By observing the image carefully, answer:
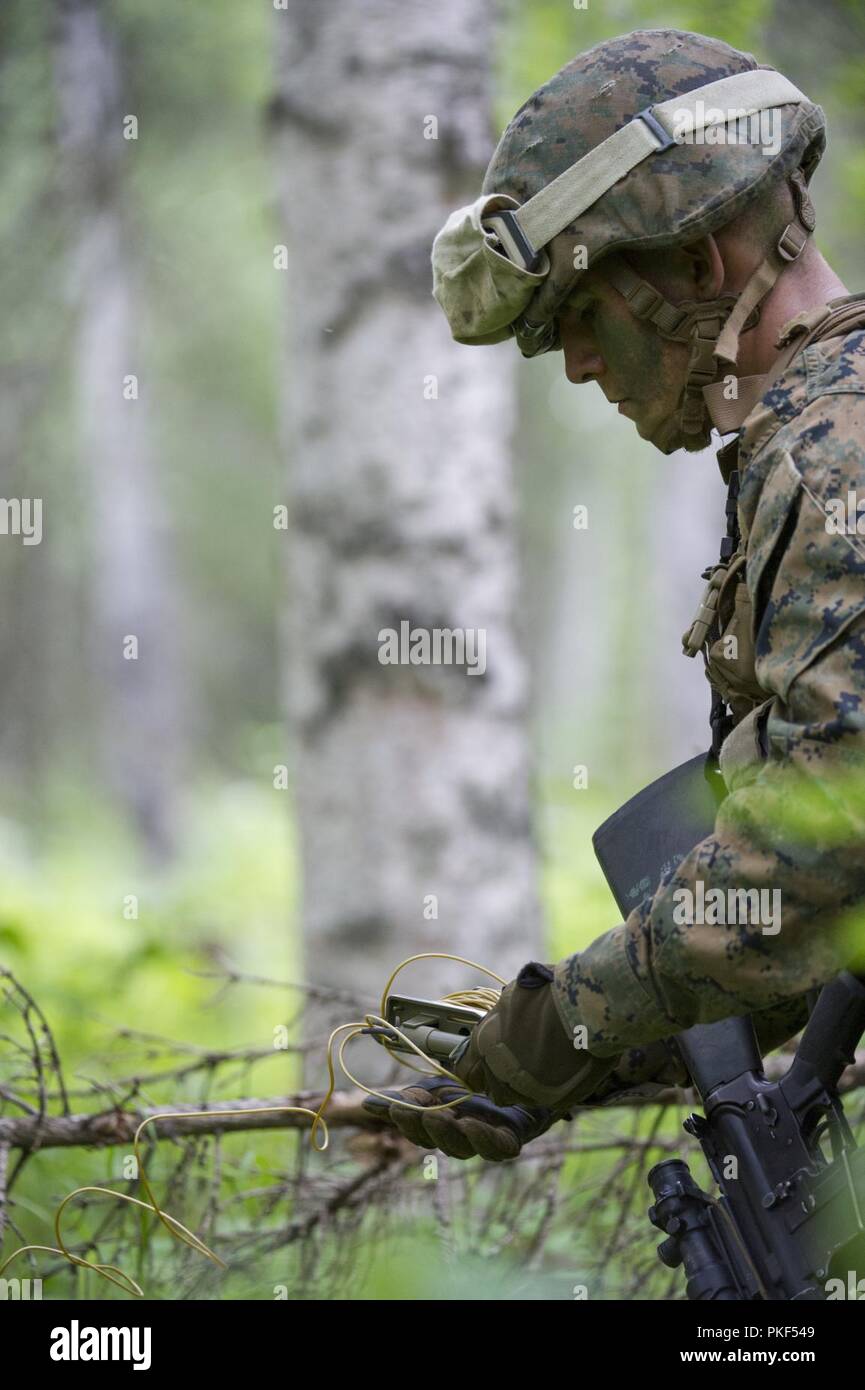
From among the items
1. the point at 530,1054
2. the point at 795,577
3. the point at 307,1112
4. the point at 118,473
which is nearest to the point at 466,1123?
the point at 530,1054

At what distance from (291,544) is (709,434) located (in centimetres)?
249

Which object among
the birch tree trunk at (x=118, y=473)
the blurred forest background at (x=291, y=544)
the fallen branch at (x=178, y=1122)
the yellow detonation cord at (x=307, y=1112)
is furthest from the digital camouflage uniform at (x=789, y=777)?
the birch tree trunk at (x=118, y=473)

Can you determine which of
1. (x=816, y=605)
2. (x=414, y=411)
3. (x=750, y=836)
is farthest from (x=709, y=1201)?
(x=414, y=411)

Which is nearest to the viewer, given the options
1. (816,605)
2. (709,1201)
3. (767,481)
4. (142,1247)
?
(816,605)

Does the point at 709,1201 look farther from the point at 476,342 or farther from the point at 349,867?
the point at 349,867

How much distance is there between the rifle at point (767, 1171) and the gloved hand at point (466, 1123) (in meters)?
0.24

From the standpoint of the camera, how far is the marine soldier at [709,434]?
190 cm

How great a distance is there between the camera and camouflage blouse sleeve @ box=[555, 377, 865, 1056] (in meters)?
1.84

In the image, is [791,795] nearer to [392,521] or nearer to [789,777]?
[789,777]

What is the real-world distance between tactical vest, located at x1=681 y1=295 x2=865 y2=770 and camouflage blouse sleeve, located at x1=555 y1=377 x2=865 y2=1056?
6.9 inches

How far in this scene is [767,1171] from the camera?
2.29m

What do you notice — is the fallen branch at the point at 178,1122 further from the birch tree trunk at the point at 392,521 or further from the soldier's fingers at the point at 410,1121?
the birch tree trunk at the point at 392,521
